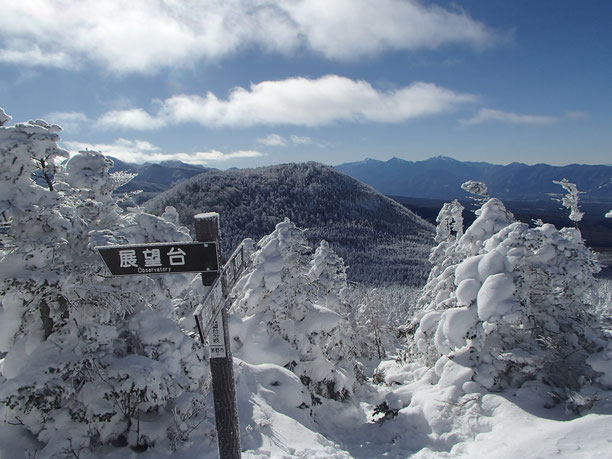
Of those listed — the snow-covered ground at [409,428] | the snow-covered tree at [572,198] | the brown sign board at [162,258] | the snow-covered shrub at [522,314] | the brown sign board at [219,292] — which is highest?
the snow-covered tree at [572,198]

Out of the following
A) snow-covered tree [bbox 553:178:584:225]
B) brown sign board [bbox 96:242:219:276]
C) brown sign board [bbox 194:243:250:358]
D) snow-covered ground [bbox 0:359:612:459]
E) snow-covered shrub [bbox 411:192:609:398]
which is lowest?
snow-covered ground [bbox 0:359:612:459]

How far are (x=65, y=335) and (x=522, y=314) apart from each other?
11.1 m

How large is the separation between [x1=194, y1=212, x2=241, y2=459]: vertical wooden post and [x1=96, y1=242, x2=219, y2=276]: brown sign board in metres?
0.15

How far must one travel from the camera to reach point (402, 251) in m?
196

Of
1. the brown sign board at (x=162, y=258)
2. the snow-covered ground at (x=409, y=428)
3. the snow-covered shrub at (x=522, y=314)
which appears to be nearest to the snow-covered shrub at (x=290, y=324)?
the snow-covered ground at (x=409, y=428)

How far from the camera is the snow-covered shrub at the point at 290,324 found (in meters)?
14.6

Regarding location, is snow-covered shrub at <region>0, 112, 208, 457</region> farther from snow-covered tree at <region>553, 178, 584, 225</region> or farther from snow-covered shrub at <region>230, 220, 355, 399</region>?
snow-covered tree at <region>553, 178, 584, 225</region>

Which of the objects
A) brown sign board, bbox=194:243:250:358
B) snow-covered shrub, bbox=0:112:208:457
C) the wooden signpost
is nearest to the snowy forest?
snow-covered shrub, bbox=0:112:208:457

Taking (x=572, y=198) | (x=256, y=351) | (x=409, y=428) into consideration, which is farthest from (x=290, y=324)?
(x=572, y=198)

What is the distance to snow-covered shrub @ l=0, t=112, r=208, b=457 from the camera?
6367mm

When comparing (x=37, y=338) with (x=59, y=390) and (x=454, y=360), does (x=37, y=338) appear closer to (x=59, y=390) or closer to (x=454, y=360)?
(x=59, y=390)

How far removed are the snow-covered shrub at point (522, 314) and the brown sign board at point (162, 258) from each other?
29.5ft

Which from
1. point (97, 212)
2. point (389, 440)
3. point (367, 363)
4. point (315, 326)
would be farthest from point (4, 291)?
point (367, 363)

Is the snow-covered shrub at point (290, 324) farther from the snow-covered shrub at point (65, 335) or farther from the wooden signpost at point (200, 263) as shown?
the wooden signpost at point (200, 263)
